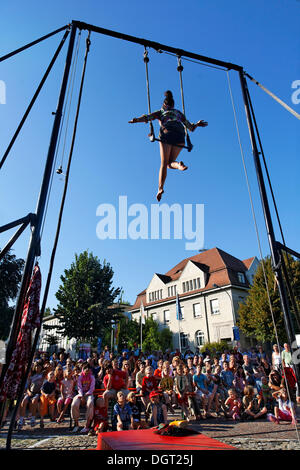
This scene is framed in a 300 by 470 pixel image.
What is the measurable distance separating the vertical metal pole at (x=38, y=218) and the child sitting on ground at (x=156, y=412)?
502 centimetres

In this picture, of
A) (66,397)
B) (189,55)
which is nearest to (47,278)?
(189,55)

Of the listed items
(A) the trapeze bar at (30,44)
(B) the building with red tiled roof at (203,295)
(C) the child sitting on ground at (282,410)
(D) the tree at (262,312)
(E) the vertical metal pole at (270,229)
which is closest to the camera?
(E) the vertical metal pole at (270,229)

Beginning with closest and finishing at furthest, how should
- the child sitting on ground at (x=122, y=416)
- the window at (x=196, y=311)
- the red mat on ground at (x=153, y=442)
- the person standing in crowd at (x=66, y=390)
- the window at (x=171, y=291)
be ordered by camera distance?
the red mat on ground at (x=153, y=442) < the child sitting on ground at (x=122, y=416) < the person standing in crowd at (x=66, y=390) < the window at (x=196, y=311) < the window at (x=171, y=291)

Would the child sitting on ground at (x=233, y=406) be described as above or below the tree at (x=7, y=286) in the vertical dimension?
below

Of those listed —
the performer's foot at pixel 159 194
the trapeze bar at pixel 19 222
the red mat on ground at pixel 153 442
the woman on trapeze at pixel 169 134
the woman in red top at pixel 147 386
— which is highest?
the woman on trapeze at pixel 169 134

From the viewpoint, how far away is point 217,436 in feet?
20.6

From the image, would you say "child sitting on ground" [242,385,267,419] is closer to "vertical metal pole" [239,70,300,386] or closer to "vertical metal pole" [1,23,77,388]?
"vertical metal pole" [239,70,300,386]

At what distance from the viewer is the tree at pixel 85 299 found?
25.2 m

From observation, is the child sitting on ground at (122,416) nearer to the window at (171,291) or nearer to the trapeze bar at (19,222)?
the trapeze bar at (19,222)

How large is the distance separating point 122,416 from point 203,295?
26.2m

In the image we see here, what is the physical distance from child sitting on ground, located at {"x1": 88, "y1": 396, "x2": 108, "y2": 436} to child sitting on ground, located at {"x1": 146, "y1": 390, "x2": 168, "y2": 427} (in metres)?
1.05

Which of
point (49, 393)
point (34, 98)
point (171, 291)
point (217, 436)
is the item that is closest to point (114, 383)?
point (49, 393)

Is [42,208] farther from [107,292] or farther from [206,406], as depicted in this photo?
[107,292]

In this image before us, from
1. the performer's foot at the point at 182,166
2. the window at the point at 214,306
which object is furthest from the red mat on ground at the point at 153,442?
the window at the point at 214,306
